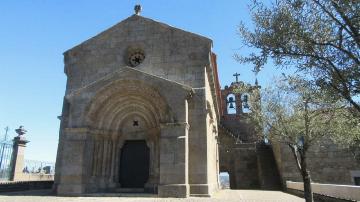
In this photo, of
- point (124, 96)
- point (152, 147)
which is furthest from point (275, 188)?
point (124, 96)

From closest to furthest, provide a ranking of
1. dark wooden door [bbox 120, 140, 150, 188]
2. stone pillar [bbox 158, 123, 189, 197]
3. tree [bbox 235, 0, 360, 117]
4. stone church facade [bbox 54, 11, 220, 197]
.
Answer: tree [bbox 235, 0, 360, 117]
stone pillar [bbox 158, 123, 189, 197]
stone church facade [bbox 54, 11, 220, 197]
dark wooden door [bbox 120, 140, 150, 188]

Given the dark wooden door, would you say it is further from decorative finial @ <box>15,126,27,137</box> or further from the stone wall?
the stone wall

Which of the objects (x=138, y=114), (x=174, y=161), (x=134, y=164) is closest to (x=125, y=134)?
(x=138, y=114)

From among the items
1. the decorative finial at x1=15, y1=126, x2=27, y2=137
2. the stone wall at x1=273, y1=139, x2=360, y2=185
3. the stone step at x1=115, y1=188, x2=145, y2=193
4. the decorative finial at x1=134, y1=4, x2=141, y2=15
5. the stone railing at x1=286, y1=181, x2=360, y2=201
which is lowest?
the stone step at x1=115, y1=188, x2=145, y2=193

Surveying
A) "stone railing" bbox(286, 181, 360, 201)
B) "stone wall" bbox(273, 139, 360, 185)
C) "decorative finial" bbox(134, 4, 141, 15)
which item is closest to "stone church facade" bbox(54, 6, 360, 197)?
"decorative finial" bbox(134, 4, 141, 15)

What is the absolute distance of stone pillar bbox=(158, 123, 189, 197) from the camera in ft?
34.8

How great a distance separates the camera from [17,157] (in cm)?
1539

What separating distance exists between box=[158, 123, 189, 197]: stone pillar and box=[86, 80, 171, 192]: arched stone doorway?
2.83ft

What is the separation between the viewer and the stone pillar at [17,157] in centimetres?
1533

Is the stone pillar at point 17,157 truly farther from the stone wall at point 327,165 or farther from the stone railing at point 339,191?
the stone wall at point 327,165

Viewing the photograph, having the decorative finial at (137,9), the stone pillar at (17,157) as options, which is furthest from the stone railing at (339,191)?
the stone pillar at (17,157)

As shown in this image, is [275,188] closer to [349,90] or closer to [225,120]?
[225,120]

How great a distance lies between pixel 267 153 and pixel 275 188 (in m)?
3.56

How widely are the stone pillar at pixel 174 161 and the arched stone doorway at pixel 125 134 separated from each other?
0.86 m
